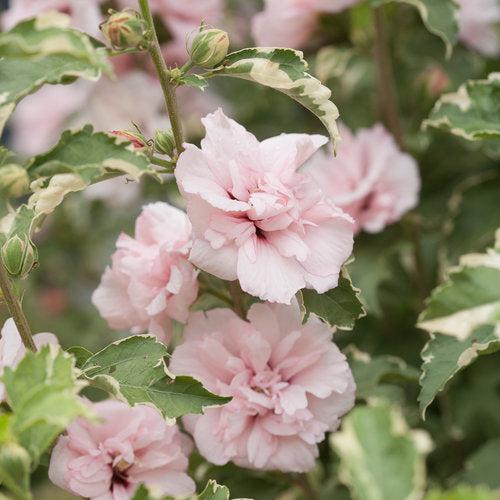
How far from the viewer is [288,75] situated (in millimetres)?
640

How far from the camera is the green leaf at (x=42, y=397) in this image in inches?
18.9

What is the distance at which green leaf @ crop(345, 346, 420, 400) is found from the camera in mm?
789

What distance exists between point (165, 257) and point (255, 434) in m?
0.15

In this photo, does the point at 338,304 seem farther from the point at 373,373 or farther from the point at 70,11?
the point at 70,11

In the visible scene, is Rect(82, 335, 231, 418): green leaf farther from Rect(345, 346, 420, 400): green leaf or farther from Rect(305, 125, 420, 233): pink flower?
Rect(305, 125, 420, 233): pink flower

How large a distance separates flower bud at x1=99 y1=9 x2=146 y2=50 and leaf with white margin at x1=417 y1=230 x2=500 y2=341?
25 cm

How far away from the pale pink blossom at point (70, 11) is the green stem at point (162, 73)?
41 centimetres

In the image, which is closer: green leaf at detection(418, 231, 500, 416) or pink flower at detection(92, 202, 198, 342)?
green leaf at detection(418, 231, 500, 416)

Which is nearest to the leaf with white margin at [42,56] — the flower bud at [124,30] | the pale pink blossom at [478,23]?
the flower bud at [124,30]

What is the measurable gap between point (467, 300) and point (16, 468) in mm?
272

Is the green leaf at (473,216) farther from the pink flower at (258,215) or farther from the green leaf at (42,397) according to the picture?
the green leaf at (42,397)

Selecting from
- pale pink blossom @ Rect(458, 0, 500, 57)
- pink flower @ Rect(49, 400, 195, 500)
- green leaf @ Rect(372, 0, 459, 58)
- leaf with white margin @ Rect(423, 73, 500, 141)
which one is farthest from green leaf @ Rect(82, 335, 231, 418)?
pale pink blossom @ Rect(458, 0, 500, 57)

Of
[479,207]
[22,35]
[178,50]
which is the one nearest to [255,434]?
[22,35]

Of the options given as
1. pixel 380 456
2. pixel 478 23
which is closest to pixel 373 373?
pixel 380 456
